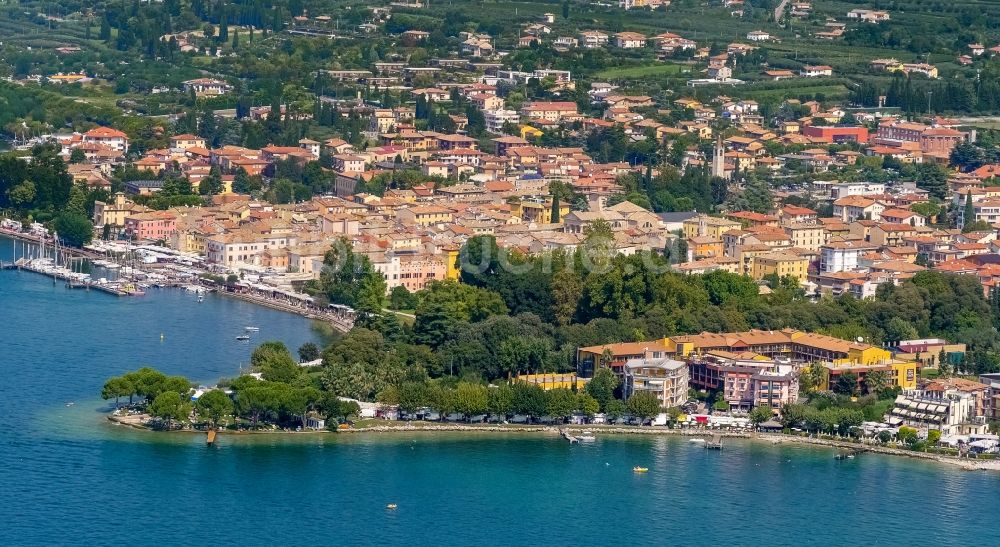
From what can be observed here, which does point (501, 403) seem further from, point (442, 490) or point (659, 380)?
point (442, 490)

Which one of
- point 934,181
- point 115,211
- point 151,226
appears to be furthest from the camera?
point 934,181

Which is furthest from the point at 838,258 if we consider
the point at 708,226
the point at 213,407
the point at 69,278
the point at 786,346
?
the point at 213,407

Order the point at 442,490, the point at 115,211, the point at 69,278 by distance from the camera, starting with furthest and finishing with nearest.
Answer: the point at 115,211
the point at 69,278
the point at 442,490

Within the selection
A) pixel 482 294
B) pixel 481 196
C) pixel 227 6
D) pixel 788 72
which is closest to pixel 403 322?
pixel 482 294

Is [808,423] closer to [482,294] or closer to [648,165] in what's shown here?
[482,294]

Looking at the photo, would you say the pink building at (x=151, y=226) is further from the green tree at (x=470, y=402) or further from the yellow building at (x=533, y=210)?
the green tree at (x=470, y=402)

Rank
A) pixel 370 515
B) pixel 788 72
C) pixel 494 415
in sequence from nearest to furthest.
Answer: pixel 370 515, pixel 494 415, pixel 788 72
